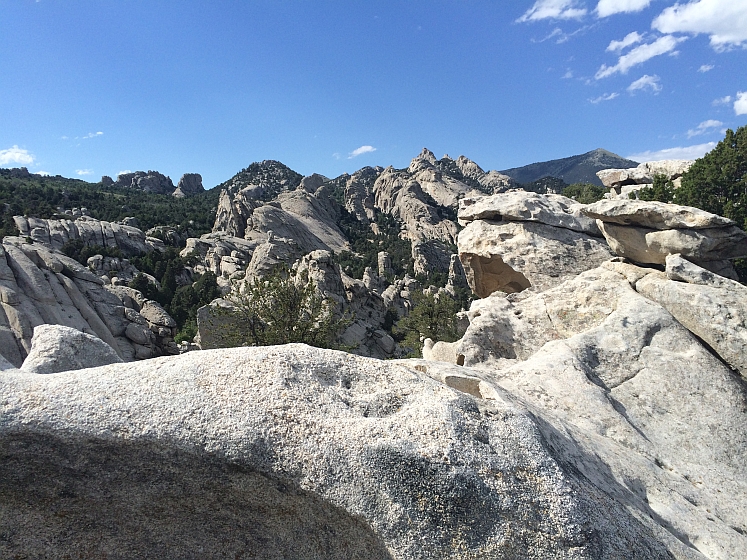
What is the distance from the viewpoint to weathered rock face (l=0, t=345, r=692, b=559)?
4957mm

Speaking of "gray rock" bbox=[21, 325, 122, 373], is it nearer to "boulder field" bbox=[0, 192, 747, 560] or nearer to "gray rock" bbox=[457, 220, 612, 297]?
"boulder field" bbox=[0, 192, 747, 560]

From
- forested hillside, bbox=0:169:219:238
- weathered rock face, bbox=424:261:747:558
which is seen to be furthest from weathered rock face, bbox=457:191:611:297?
forested hillside, bbox=0:169:219:238

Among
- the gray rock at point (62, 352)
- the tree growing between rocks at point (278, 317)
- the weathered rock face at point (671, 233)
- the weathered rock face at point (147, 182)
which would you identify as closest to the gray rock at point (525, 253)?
the weathered rock face at point (671, 233)

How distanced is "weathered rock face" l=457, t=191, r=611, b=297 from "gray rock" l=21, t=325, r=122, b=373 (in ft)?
42.9

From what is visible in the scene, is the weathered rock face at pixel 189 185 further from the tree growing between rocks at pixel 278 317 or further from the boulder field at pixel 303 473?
the boulder field at pixel 303 473

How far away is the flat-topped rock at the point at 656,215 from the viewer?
13.9 metres

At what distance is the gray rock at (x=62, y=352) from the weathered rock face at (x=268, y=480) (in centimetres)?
208

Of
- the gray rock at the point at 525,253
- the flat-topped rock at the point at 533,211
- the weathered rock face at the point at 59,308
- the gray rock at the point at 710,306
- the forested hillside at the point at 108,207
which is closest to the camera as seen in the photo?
the gray rock at the point at 710,306

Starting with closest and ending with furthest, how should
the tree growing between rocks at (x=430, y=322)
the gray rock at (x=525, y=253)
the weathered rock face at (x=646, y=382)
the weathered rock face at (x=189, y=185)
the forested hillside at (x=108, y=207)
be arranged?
the weathered rock face at (x=646, y=382) < the gray rock at (x=525, y=253) < the tree growing between rocks at (x=430, y=322) < the forested hillside at (x=108, y=207) < the weathered rock face at (x=189, y=185)

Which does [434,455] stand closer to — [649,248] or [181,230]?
[649,248]

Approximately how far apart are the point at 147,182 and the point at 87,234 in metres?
99.3

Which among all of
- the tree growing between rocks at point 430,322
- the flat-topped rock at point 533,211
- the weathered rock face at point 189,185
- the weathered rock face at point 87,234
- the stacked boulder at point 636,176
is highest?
the weathered rock face at point 189,185

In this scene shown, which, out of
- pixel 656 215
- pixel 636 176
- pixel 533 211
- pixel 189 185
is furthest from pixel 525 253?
pixel 189 185

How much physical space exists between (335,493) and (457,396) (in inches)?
78.0
